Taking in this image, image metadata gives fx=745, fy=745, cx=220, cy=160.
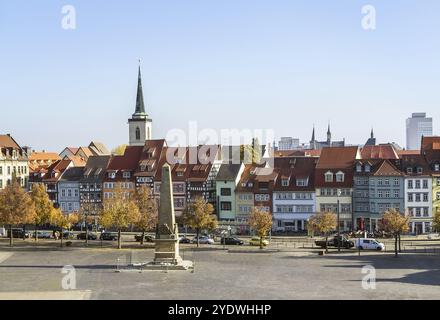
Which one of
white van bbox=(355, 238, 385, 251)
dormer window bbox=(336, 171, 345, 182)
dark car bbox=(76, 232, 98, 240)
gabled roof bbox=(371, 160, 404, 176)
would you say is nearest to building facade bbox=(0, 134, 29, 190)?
dark car bbox=(76, 232, 98, 240)

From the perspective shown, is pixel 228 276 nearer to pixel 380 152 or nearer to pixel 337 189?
pixel 337 189

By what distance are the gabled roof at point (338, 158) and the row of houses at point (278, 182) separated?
13 cm

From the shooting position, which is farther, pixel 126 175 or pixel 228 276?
pixel 126 175

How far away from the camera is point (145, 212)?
74000 millimetres

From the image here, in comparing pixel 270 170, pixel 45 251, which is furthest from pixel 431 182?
Result: pixel 45 251

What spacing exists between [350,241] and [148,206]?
20.5 metres

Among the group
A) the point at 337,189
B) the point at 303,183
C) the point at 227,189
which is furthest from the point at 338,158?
the point at 227,189

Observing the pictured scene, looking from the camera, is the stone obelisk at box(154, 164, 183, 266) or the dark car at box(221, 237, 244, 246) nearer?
the stone obelisk at box(154, 164, 183, 266)

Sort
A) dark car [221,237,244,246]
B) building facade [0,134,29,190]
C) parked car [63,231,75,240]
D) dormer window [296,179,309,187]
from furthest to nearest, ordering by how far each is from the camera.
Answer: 1. building facade [0,134,29,190]
2. dormer window [296,179,309,187]
3. parked car [63,231,75,240]
4. dark car [221,237,244,246]

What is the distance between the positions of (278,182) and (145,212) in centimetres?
2648

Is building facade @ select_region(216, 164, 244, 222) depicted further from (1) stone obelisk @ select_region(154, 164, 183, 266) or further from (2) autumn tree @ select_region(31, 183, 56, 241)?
(1) stone obelisk @ select_region(154, 164, 183, 266)

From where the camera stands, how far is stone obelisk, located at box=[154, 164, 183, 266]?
53.6m

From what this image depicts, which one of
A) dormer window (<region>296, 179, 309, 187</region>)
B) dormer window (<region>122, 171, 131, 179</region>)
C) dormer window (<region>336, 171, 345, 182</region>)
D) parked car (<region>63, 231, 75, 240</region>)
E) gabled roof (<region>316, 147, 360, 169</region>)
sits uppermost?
gabled roof (<region>316, 147, 360, 169</region>)

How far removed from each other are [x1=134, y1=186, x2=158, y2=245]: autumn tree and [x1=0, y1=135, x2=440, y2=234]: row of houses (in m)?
9.28
